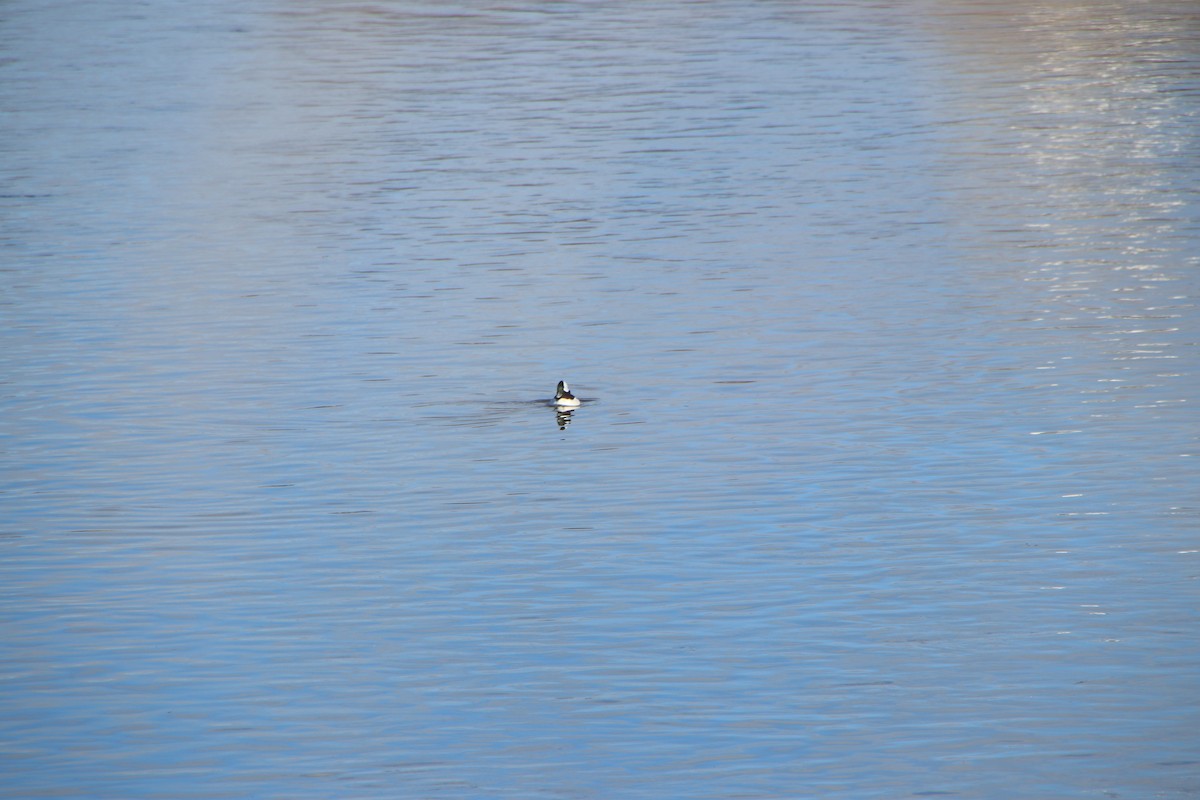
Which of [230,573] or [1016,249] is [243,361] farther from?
[1016,249]

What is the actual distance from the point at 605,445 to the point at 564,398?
131 centimetres

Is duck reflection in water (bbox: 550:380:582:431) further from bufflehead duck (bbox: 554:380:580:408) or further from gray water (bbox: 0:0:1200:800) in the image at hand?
gray water (bbox: 0:0:1200:800)

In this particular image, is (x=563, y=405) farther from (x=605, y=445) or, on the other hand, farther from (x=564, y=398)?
(x=605, y=445)

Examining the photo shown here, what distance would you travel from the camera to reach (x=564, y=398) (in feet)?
78.5

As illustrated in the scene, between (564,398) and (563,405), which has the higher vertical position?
(564,398)

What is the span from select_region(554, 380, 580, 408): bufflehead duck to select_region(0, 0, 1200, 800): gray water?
33 cm

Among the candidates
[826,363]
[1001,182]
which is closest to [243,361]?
[826,363]

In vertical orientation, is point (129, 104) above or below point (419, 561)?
above

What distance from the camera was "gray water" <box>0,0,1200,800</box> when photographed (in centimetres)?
1502

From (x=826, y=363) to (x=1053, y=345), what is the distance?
3.47 m

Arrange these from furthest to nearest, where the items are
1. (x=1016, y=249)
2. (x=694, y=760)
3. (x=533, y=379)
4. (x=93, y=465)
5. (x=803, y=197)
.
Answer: (x=803, y=197) < (x=1016, y=249) < (x=533, y=379) < (x=93, y=465) < (x=694, y=760)

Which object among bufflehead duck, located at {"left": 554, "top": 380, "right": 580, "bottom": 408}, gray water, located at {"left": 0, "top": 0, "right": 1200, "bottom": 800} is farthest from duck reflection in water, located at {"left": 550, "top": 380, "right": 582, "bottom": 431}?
gray water, located at {"left": 0, "top": 0, "right": 1200, "bottom": 800}

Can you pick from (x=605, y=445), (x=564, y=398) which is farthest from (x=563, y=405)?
(x=605, y=445)

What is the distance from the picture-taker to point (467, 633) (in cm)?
1705
